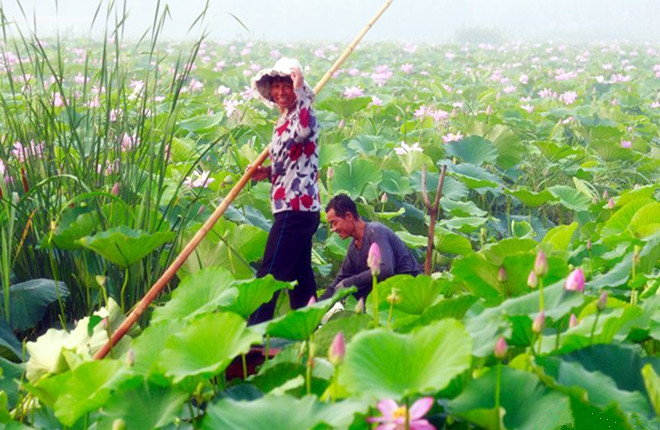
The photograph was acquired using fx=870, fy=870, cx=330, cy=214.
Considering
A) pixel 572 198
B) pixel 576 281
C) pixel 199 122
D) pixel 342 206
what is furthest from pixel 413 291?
pixel 199 122

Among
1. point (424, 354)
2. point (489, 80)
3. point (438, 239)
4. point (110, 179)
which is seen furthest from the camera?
point (489, 80)

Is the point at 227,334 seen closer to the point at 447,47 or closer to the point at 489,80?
the point at 489,80

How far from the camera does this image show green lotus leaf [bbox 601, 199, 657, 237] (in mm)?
2254

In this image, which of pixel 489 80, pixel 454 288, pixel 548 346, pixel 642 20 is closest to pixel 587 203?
pixel 454 288

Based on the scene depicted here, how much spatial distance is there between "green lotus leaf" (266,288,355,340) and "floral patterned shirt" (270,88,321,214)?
1.09m

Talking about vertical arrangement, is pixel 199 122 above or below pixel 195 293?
below

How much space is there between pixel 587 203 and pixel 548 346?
2348 mm

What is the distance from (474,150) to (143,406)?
3.00m

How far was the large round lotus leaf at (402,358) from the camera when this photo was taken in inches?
42.7

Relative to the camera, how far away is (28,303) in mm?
2221

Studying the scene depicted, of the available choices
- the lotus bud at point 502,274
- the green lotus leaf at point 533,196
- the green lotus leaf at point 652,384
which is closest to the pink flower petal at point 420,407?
the green lotus leaf at point 652,384

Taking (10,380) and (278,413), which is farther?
(10,380)

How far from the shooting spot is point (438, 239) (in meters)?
2.94

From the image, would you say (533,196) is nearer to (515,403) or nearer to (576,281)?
(576,281)
